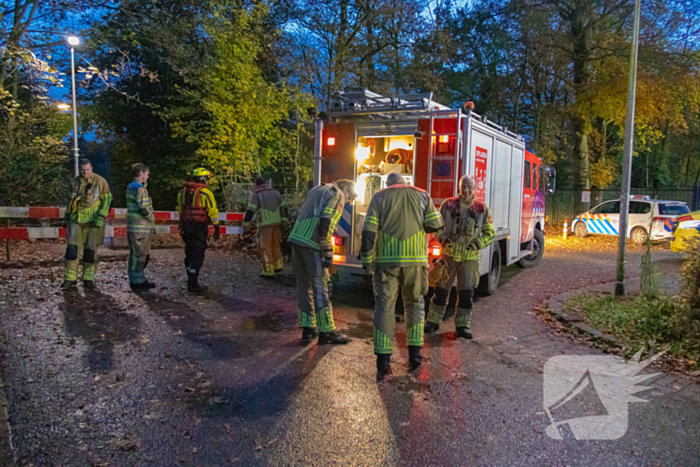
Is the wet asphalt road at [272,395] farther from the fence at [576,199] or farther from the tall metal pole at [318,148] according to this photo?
the fence at [576,199]

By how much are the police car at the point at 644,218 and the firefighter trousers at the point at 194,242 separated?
13.3 meters

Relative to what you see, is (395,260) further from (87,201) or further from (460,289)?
(87,201)

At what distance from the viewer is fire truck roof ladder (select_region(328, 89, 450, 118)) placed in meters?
6.82

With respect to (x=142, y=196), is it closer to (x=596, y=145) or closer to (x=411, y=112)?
(x=411, y=112)

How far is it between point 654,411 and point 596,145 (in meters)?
22.2

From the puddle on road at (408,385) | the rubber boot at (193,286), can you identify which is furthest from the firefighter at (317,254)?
the rubber boot at (193,286)

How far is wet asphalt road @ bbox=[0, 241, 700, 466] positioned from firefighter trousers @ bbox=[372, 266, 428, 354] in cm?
32

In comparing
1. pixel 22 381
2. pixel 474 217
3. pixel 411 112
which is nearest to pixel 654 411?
pixel 474 217

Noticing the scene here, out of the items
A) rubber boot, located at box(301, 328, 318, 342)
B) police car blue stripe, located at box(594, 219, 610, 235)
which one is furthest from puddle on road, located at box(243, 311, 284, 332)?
police car blue stripe, located at box(594, 219, 610, 235)

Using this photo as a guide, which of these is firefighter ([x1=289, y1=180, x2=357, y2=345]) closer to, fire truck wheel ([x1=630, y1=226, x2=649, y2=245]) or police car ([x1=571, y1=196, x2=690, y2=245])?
police car ([x1=571, y1=196, x2=690, y2=245])

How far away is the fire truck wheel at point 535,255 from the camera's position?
11609 mm

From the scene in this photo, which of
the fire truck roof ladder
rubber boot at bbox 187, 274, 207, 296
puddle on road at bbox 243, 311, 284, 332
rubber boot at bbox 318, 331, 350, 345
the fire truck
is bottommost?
puddle on road at bbox 243, 311, 284, 332

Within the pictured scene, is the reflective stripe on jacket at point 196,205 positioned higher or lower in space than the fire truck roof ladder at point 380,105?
lower

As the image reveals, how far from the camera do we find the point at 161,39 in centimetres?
1298
